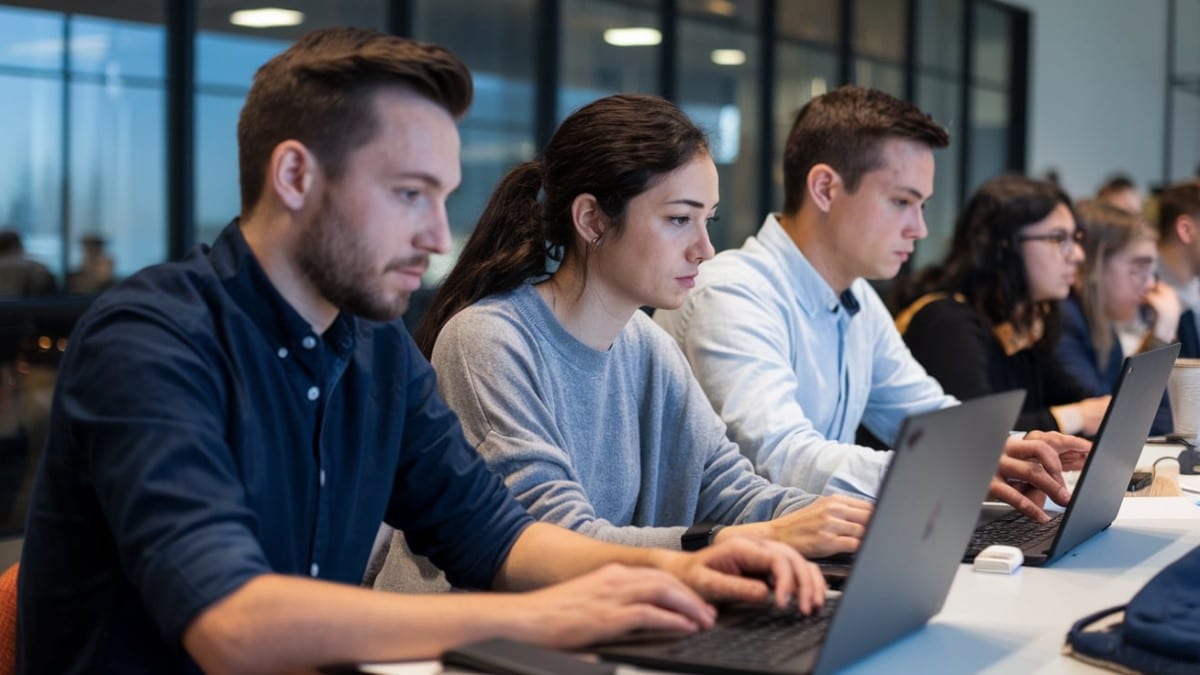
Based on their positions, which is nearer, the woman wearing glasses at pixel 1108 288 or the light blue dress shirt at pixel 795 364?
the light blue dress shirt at pixel 795 364

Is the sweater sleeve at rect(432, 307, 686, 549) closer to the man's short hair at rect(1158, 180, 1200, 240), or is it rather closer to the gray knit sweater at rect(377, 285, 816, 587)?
the gray knit sweater at rect(377, 285, 816, 587)

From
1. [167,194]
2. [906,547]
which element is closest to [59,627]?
[906,547]

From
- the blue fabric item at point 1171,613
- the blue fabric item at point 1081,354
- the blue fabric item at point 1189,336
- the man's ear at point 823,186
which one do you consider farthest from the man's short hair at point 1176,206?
the blue fabric item at point 1171,613

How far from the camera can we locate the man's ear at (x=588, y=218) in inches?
86.0

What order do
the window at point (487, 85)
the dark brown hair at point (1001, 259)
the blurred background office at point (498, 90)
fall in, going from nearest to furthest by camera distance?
the dark brown hair at point (1001, 259)
the blurred background office at point (498, 90)
the window at point (487, 85)

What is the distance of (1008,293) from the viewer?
3.75 meters

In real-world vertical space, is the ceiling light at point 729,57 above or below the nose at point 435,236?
above

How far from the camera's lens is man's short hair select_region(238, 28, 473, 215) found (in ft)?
4.84

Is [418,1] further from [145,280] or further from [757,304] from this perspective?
[145,280]

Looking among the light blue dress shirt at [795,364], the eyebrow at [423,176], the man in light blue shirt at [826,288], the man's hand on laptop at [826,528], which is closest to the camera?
the eyebrow at [423,176]

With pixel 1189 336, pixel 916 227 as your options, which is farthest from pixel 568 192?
pixel 1189 336

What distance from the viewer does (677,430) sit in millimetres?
2271

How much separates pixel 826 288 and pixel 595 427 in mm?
903

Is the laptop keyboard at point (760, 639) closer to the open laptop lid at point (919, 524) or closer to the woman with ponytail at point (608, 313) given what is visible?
the open laptop lid at point (919, 524)
